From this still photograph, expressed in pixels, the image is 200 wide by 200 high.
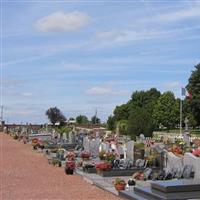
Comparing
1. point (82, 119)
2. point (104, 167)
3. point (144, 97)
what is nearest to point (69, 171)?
point (104, 167)

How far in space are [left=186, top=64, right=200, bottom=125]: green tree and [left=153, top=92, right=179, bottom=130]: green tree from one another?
37.1 ft

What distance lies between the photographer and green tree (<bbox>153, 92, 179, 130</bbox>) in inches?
3644

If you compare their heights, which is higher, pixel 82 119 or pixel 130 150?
pixel 82 119

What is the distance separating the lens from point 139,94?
108250 millimetres

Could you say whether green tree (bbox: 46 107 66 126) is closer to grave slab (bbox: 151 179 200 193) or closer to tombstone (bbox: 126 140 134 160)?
tombstone (bbox: 126 140 134 160)

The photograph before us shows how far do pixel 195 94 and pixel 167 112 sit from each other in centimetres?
1471

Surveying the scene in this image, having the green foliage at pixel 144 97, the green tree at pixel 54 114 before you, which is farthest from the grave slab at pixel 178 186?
the green tree at pixel 54 114

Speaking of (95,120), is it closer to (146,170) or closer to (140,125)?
(140,125)

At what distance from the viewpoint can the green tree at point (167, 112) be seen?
304ft

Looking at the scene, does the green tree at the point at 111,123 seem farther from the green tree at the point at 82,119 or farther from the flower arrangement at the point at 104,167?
the flower arrangement at the point at 104,167

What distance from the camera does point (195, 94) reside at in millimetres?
78188

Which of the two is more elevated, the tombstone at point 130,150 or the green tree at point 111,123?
the green tree at point 111,123

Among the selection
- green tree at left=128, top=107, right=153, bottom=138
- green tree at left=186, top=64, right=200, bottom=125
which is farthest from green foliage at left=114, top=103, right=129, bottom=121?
green tree at left=128, top=107, right=153, bottom=138

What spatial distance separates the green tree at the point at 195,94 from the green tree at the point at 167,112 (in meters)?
11.3
